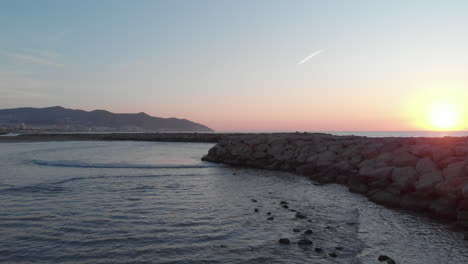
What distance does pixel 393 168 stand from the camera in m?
12.3

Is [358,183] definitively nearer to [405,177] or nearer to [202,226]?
[405,177]

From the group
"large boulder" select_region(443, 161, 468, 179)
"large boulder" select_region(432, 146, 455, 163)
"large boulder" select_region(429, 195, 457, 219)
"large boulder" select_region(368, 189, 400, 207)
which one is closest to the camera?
"large boulder" select_region(429, 195, 457, 219)

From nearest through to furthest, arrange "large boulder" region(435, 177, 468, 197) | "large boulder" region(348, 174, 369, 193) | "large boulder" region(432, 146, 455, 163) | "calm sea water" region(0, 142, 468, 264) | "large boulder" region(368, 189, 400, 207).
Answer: "calm sea water" region(0, 142, 468, 264), "large boulder" region(435, 177, 468, 197), "large boulder" region(368, 189, 400, 207), "large boulder" region(432, 146, 455, 163), "large boulder" region(348, 174, 369, 193)

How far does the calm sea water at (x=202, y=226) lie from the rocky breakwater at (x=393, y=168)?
3.33 feet

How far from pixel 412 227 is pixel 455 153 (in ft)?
19.8

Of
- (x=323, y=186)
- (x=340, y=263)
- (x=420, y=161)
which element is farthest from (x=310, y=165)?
(x=340, y=263)

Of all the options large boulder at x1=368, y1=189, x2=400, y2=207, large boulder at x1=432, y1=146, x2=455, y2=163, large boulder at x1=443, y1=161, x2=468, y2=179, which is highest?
large boulder at x1=432, y1=146, x2=455, y2=163

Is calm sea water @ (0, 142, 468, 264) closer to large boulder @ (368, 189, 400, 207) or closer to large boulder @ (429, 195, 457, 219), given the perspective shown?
large boulder @ (368, 189, 400, 207)

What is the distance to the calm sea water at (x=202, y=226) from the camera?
612 cm

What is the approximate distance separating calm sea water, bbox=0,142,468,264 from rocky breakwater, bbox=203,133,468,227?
1.01 meters

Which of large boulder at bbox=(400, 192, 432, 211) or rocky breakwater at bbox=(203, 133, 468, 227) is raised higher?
rocky breakwater at bbox=(203, 133, 468, 227)

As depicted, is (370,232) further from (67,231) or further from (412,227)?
(67,231)

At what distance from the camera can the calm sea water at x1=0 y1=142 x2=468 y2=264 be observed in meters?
6.12

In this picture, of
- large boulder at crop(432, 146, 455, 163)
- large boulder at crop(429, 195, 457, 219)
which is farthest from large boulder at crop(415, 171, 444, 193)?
large boulder at crop(432, 146, 455, 163)
